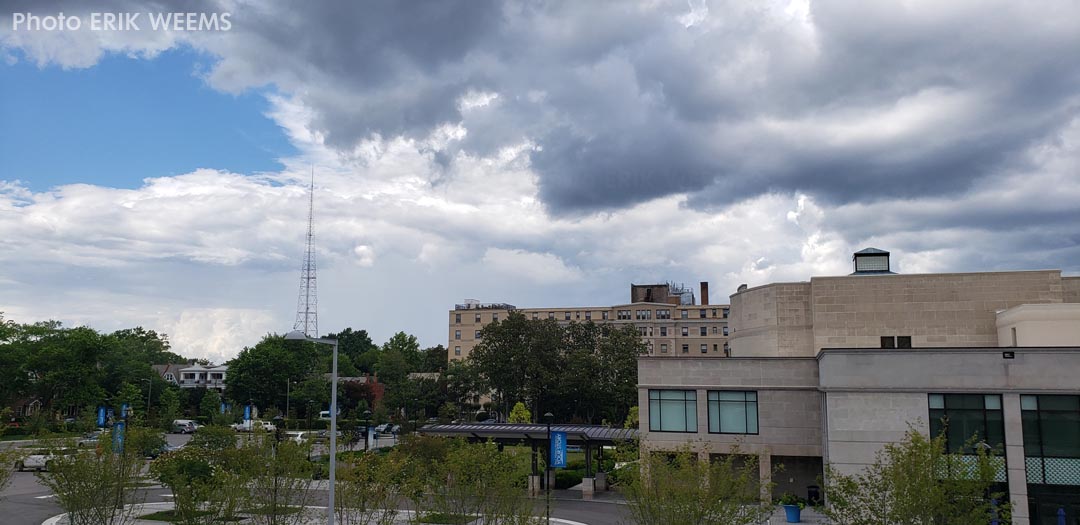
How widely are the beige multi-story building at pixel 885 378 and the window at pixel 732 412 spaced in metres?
0.06

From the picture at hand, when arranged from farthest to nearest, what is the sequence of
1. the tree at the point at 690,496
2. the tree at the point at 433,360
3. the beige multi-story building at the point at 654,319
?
1. the tree at the point at 433,360
2. the beige multi-story building at the point at 654,319
3. the tree at the point at 690,496

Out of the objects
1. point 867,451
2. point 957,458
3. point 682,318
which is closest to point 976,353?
point 867,451

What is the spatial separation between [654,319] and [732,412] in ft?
335

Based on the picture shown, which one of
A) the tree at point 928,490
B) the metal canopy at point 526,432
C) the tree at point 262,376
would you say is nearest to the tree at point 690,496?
the tree at point 928,490

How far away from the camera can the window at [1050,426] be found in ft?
110

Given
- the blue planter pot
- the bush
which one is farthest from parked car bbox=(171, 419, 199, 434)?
the blue planter pot

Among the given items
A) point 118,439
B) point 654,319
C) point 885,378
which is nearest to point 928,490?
point 885,378

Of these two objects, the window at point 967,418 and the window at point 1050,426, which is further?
the window at point 967,418

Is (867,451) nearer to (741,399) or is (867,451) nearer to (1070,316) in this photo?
(741,399)

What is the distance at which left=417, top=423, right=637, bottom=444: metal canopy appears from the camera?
161 ft

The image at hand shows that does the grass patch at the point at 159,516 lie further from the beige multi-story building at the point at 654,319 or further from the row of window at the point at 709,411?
the beige multi-story building at the point at 654,319

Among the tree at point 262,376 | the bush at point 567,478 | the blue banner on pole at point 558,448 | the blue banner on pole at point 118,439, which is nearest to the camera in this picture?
the blue banner on pole at point 118,439

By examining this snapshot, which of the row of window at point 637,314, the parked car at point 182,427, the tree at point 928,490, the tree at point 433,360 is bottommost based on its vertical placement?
the parked car at point 182,427

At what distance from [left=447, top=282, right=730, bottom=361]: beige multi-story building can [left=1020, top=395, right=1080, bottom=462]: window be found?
354 ft
